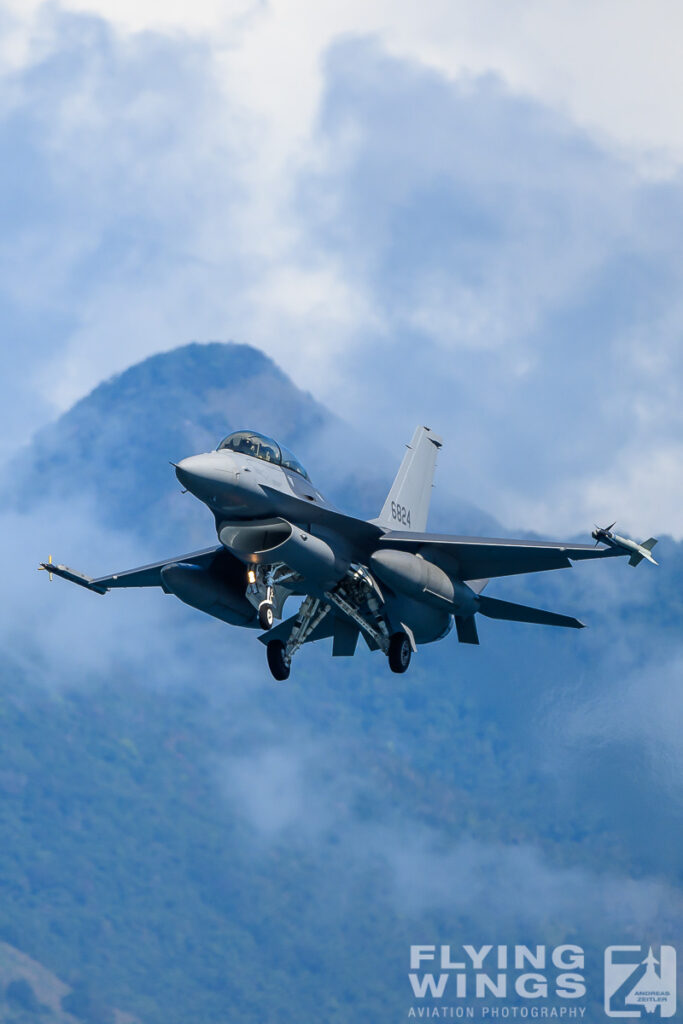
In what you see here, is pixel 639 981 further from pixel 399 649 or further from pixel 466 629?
pixel 399 649

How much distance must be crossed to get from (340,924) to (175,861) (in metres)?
41.2

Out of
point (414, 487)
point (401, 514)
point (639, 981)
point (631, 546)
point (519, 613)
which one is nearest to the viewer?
point (631, 546)

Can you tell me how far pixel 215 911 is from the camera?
114 metres

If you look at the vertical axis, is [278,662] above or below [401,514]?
below

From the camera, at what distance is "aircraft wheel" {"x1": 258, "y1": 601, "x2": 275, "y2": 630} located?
2836 cm

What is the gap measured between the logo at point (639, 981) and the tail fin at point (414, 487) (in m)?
34.8

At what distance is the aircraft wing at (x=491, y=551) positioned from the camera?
30.2 meters

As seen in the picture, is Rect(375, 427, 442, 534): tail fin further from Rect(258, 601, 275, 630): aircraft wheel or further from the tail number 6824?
Rect(258, 601, 275, 630): aircraft wheel

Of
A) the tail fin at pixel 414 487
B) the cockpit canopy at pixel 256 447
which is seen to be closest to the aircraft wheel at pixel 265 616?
the cockpit canopy at pixel 256 447

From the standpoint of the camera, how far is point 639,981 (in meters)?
78.7

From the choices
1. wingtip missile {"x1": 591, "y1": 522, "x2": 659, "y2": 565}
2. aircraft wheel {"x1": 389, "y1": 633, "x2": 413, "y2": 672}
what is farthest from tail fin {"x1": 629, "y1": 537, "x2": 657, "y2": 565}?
aircraft wheel {"x1": 389, "y1": 633, "x2": 413, "y2": 672}

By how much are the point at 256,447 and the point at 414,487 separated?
7.99 meters

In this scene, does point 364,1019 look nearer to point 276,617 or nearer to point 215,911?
point 215,911

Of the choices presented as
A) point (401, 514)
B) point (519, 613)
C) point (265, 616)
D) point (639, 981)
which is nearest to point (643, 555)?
point (519, 613)
